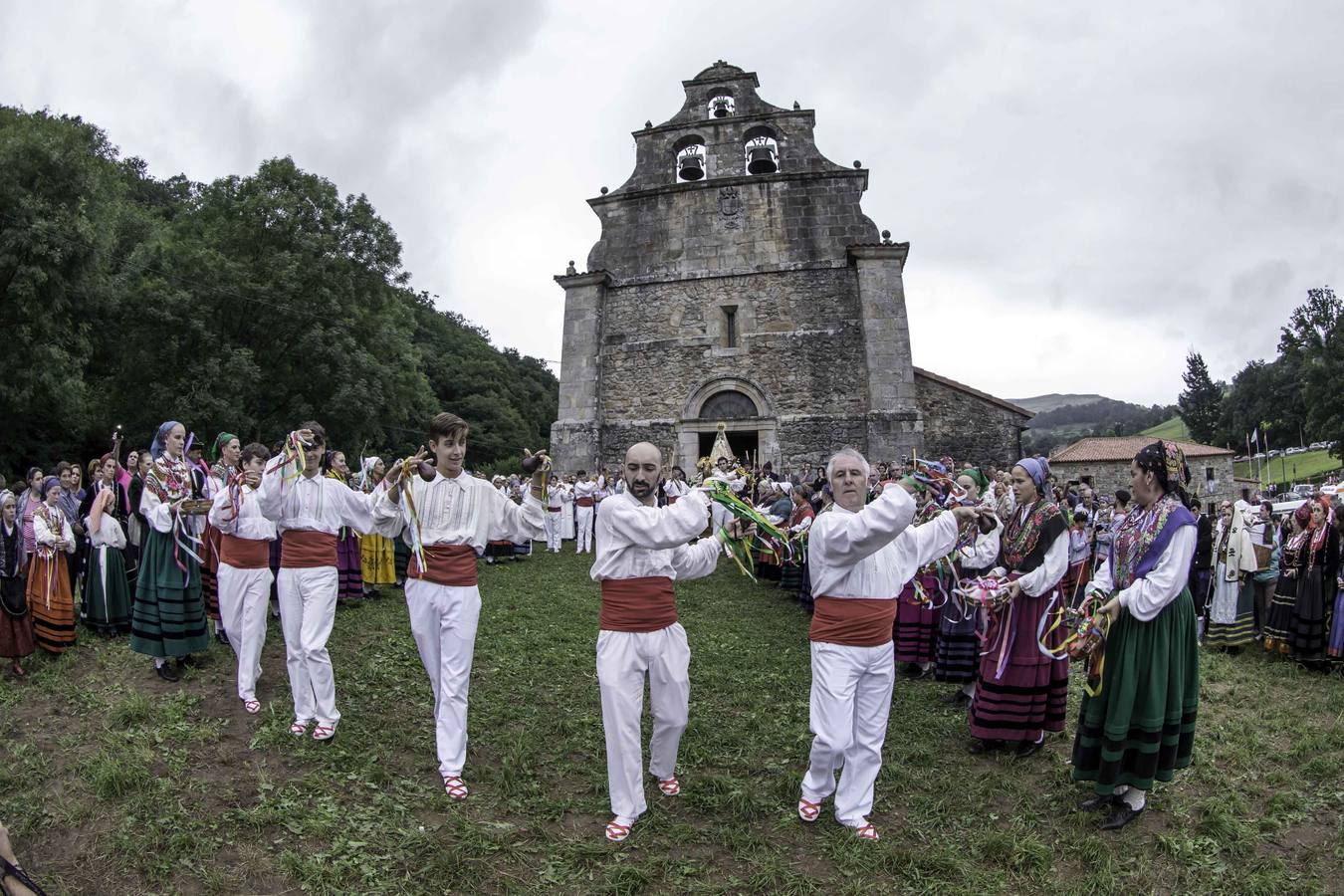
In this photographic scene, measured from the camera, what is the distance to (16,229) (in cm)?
1834

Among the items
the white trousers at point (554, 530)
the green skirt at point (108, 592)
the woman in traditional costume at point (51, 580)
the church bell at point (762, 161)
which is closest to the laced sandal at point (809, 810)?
the woman in traditional costume at point (51, 580)

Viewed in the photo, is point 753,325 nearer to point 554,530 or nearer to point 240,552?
point 554,530

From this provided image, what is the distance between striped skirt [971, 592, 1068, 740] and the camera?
532 cm

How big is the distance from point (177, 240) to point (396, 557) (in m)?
19.7

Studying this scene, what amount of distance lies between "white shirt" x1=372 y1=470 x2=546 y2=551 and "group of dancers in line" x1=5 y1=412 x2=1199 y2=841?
0.01 metres

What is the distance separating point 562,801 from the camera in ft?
15.9

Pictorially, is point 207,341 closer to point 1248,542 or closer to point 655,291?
point 655,291

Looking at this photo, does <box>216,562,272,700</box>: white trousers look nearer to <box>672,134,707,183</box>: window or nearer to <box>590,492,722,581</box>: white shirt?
<box>590,492,722,581</box>: white shirt

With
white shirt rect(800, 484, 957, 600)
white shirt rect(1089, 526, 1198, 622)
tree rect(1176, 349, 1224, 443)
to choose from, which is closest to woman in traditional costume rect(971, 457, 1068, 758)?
white shirt rect(1089, 526, 1198, 622)

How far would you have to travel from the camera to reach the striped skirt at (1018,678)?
5316 millimetres

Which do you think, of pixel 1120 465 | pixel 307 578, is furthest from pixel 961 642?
pixel 1120 465

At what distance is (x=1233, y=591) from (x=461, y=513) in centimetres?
906

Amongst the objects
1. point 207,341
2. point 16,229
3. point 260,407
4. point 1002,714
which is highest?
point 16,229

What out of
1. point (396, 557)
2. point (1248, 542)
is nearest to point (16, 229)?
point (396, 557)
